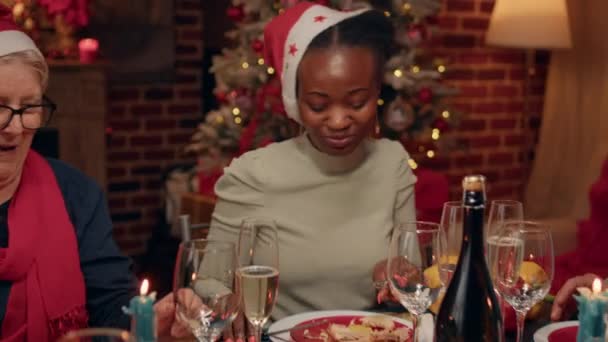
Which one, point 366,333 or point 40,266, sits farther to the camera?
point 40,266

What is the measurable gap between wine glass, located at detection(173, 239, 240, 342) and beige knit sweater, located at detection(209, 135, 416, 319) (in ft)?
2.31

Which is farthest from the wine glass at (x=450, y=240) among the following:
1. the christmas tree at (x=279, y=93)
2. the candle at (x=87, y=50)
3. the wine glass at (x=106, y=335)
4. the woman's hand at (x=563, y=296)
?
the candle at (x=87, y=50)

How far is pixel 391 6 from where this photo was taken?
3672mm

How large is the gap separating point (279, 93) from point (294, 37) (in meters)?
1.61

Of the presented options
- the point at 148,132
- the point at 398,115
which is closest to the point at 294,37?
the point at 398,115

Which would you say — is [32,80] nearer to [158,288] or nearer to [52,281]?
[52,281]

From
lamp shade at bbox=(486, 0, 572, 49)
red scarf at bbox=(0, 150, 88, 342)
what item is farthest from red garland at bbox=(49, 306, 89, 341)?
lamp shade at bbox=(486, 0, 572, 49)

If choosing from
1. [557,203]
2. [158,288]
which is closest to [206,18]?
[158,288]

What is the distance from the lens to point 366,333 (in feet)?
4.97

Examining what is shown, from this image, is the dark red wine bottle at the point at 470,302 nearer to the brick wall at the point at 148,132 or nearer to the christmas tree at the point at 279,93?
the christmas tree at the point at 279,93

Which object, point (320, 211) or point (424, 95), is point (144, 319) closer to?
A: point (320, 211)

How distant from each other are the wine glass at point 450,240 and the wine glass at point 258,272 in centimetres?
24

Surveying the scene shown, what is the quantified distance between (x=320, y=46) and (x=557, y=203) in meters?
3.07

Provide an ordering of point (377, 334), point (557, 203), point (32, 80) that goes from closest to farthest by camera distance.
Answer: point (377, 334) < point (32, 80) < point (557, 203)
